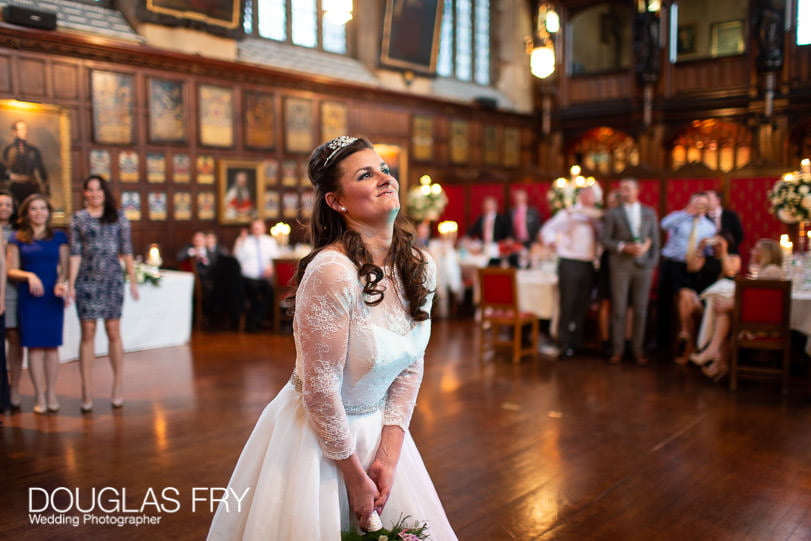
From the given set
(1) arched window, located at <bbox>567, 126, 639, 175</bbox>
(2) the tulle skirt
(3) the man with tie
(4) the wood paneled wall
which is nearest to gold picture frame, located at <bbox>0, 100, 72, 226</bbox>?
(4) the wood paneled wall

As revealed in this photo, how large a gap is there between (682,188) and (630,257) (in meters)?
2.97

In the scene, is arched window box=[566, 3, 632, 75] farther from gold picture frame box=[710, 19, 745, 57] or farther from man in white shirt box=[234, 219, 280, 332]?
man in white shirt box=[234, 219, 280, 332]

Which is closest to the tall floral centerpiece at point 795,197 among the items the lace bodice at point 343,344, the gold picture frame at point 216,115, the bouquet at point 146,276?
the lace bodice at point 343,344

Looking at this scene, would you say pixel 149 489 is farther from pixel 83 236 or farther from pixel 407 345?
pixel 407 345

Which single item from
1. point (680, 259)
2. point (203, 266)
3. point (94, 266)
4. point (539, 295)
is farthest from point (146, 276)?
point (680, 259)

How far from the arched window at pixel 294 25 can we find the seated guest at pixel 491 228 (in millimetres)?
3940

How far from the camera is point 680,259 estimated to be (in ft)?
23.0

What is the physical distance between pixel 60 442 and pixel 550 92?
518 inches

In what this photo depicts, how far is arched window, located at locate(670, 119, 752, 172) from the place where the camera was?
14.1 meters

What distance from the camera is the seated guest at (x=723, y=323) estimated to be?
6.01m

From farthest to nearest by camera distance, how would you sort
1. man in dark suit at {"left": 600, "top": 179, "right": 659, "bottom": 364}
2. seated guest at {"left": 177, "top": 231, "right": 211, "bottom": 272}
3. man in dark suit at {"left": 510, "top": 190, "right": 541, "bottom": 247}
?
man in dark suit at {"left": 510, "top": 190, "right": 541, "bottom": 247}, seated guest at {"left": 177, "top": 231, "right": 211, "bottom": 272}, man in dark suit at {"left": 600, "top": 179, "right": 659, "bottom": 364}

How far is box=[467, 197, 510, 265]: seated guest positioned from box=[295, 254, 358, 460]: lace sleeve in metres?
9.02

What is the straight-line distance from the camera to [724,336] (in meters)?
6.07

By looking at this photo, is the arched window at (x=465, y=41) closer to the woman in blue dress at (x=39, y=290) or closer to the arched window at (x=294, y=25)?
the arched window at (x=294, y=25)
